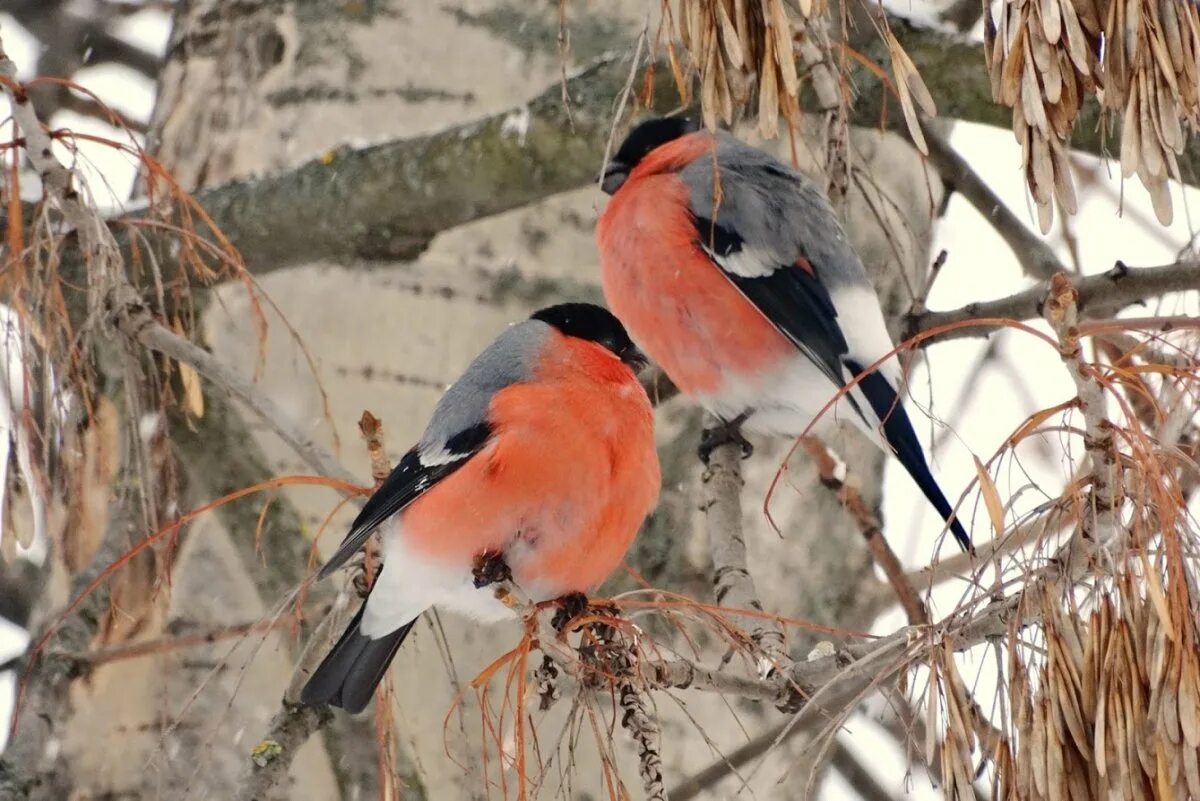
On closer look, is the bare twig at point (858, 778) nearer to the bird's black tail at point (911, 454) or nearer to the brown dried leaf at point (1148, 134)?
the bird's black tail at point (911, 454)

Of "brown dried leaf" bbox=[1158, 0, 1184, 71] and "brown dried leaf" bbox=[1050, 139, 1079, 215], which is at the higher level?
"brown dried leaf" bbox=[1158, 0, 1184, 71]

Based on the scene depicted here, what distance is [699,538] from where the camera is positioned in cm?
280

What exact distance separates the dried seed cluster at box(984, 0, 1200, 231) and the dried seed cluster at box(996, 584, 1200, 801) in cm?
38

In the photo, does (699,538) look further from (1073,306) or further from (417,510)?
(1073,306)

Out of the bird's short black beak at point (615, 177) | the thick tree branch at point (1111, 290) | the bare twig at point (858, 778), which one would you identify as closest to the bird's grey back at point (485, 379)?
the bird's short black beak at point (615, 177)

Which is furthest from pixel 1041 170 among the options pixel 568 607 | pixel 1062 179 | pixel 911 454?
pixel 911 454

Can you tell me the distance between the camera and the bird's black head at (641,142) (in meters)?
2.93

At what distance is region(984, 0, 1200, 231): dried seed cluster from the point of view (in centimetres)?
135

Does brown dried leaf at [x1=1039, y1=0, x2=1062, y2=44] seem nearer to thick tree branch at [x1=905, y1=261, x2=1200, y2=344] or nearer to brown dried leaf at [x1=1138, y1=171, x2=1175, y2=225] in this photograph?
brown dried leaf at [x1=1138, y1=171, x2=1175, y2=225]

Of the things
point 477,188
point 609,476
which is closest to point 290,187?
point 477,188

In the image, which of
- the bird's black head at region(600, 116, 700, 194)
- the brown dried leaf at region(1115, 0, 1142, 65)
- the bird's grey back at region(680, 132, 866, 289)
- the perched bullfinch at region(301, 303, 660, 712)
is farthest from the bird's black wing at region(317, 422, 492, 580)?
the brown dried leaf at region(1115, 0, 1142, 65)

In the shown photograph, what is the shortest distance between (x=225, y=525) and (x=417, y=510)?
1.67 feet

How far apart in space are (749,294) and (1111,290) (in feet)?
2.05

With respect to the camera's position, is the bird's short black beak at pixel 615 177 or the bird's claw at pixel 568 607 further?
the bird's short black beak at pixel 615 177
